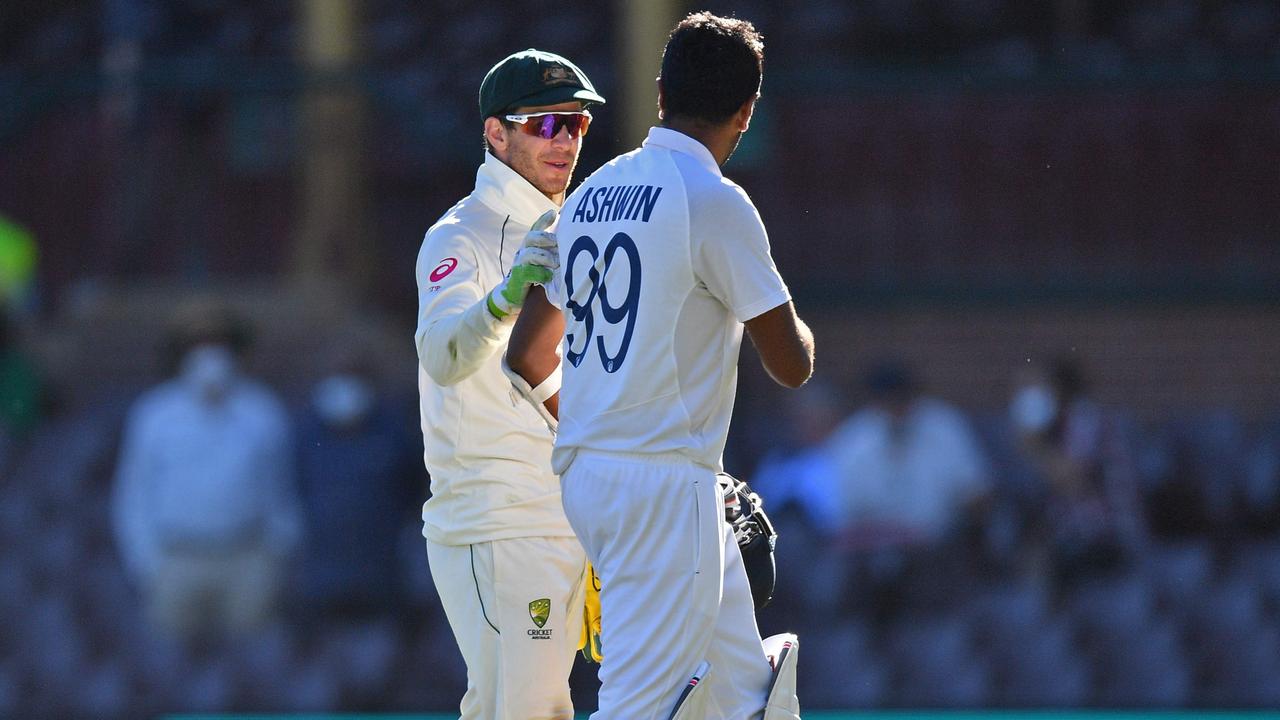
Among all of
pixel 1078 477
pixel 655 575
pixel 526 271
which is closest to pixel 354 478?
pixel 1078 477

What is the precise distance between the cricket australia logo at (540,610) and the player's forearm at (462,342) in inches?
20.0

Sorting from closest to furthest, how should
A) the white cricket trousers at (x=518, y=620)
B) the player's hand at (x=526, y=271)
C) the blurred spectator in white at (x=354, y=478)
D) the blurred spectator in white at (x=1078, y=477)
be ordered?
1. the player's hand at (x=526, y=271)
2. the white cricket trousers at (x=518, y=620)
3. the blurred spectator in white at (x=1078, y=477)
4. the blurred spectator in white at (x=354, y=478)

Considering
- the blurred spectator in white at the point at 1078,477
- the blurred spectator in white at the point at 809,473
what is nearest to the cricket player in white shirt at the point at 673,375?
the blurred spectator in white at the point at 809,473

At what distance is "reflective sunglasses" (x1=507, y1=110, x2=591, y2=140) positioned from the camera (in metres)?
3.97

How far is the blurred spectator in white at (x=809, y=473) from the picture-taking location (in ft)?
26.3

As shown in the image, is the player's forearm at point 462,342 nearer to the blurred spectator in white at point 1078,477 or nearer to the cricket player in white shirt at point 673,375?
the cricket player in white shirt at point 673,375

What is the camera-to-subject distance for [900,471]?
8.12 m

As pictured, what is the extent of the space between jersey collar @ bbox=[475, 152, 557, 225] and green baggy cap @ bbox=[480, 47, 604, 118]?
0.44 ft

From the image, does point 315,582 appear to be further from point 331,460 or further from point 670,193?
point 670,193

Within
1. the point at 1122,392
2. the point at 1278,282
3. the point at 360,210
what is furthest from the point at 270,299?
the point at 1278,282

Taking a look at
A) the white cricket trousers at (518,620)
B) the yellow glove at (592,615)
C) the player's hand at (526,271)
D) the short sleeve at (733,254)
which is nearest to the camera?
the short sleeve at (733,254)

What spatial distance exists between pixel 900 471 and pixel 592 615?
14.2 feet

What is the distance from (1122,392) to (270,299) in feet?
16.8

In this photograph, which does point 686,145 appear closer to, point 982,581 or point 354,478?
point 354,478
